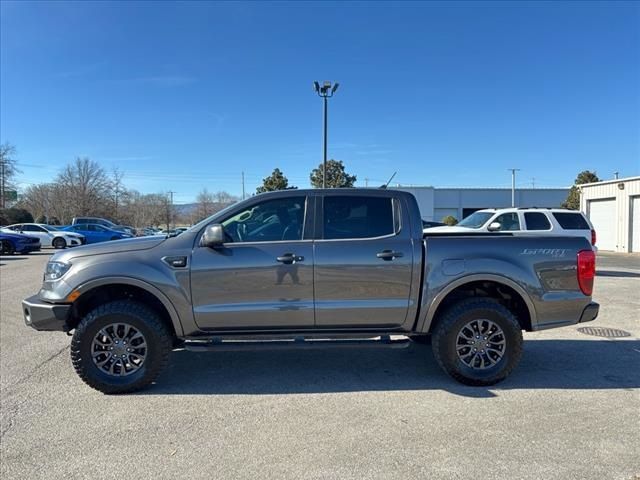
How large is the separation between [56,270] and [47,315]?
16.9 inches

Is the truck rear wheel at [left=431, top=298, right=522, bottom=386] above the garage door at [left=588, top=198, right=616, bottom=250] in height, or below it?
→ below

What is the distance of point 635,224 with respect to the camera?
75.3 feet

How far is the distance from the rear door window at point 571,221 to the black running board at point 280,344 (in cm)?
1000

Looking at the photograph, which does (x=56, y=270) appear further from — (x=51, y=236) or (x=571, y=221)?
(x=51, y=236)

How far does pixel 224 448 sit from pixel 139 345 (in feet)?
5.05

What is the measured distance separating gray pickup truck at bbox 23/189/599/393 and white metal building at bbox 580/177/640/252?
74.8 feet

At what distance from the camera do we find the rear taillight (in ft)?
14.5

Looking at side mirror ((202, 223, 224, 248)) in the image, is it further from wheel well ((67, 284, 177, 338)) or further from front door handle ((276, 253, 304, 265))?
wheel well ((67, 284, 177, 338))

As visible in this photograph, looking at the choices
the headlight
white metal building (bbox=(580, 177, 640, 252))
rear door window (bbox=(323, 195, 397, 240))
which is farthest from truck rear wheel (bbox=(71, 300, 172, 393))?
white metal building (bbox=(580, 177, 640, 252))

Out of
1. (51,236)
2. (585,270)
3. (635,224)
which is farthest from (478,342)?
(51,236)

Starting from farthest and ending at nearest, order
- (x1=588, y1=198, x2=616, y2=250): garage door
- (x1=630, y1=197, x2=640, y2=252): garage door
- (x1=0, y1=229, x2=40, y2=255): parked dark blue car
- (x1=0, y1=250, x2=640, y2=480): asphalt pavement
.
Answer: (x1=588, y1=198, x2=616, y2=250): garage door → (x1=630, y1=197, x2=640, y2=252): garage door → (x1=0, y1=229, x2=40, y2=255): parked dark blue car → (x1=0, y1=250, x2=640, y2=480): asphalt pavement

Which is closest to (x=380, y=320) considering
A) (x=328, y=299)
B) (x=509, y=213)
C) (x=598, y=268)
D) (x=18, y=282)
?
(x=328, y=299)

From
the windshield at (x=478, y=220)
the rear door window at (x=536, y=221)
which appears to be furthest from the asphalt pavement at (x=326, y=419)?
the windshield at (x=478, y=220)

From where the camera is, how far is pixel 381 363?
200 inches
